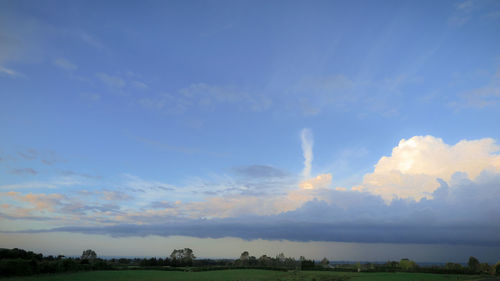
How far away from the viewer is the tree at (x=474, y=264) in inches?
4207

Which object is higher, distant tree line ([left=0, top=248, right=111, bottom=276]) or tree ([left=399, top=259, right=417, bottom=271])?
distant tree line ([left=0, top=248, right=111, bottom=276])

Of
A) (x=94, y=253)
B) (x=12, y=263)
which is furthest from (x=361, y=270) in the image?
(x=94, y=253)

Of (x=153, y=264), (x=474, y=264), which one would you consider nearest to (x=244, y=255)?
(x=153, y=264)

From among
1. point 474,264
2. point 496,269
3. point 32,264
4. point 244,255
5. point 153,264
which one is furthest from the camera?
point 244,255

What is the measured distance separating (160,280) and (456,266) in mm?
101044

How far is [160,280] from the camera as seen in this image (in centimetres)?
6231

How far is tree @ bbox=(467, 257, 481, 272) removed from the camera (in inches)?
4207

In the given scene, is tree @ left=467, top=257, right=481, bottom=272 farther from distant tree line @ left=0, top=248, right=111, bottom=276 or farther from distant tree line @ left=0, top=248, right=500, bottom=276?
distant tree line @ left=0, top=248, right=111, bottom=276

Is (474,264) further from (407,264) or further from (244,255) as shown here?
(244,255)

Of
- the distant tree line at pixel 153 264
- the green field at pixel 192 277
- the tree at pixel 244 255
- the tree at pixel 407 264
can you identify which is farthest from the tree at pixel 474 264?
the tree at pixel 244 255

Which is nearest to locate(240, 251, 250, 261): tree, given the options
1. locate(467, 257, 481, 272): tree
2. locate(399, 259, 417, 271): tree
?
locate(399, 259, 417, 271): tree

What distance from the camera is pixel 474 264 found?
110 metres

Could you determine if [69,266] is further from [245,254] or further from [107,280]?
[245,254]

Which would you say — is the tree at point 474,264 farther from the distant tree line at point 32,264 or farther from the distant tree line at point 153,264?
the distant tree line at point 32,264
